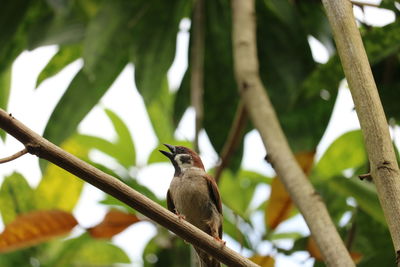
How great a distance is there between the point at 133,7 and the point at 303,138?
3.57 ft

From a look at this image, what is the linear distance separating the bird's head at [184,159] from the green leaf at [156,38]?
1.26ft

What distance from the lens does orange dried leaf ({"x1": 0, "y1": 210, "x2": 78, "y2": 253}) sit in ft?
8.25

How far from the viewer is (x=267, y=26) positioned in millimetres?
3609

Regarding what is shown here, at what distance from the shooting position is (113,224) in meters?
2.55

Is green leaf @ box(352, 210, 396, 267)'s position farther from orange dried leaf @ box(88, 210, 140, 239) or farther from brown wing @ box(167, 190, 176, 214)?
orange dried leaf @ box(88, 210, 140, 239)

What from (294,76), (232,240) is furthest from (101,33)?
(232,240)

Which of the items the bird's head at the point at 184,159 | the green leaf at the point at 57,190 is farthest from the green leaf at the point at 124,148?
the bird's head at the point at 184,159

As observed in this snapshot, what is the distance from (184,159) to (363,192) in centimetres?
86

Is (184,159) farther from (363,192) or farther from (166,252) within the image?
(363,192)

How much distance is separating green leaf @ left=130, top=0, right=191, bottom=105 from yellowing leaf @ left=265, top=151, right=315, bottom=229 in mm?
835

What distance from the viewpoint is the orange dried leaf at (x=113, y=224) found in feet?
8.29

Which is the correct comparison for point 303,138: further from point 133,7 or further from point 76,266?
point 76,266

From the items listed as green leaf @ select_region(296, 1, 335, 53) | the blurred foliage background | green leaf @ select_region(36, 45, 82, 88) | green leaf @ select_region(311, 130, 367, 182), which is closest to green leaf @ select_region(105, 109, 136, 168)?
the blurred foliage background

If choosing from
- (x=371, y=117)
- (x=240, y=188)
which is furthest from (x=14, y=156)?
(x=240, y=188)
